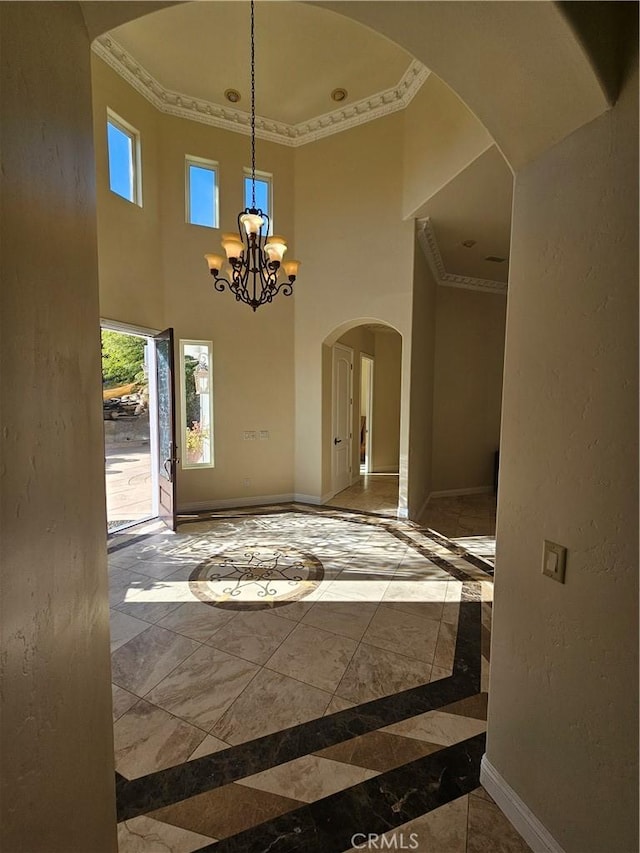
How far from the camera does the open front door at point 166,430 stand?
4.82 m

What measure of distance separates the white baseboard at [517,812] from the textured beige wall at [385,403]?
24.8ft

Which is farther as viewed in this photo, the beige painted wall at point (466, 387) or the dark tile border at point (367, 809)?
the beige painted wall at point (466, 387)

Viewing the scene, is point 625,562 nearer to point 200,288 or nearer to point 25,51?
point 25,51

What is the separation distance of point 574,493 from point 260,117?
256 inches

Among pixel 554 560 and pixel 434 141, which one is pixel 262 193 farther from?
pixel 554 560

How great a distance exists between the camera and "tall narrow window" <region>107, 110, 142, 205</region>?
4691mm

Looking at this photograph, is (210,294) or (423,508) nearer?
(210,294)

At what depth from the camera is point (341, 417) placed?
7129 mm

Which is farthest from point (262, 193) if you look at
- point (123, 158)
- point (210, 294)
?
point (123, 158)

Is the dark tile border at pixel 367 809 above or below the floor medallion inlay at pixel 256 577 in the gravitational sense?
below

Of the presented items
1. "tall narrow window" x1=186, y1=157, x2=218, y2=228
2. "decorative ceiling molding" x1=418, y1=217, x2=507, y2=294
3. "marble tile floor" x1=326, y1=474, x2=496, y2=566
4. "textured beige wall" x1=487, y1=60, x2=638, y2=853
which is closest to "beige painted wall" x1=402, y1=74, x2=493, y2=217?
"decorative ceiling molding" x1=418, y1=217, x2=507, y2=294
